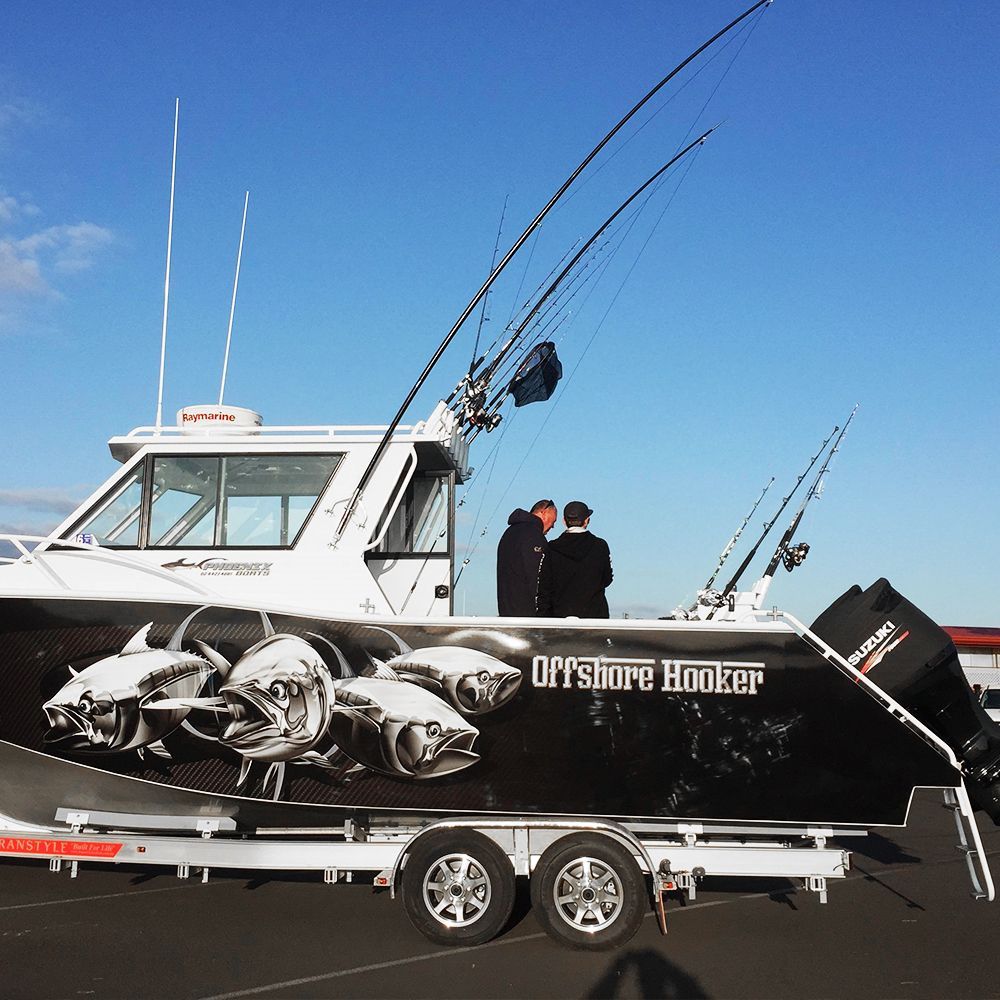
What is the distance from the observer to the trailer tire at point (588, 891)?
17.6 ft

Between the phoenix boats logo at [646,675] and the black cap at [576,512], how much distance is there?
1217 millimetres

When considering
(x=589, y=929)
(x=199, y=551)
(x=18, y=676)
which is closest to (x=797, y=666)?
(x=589, y=929)

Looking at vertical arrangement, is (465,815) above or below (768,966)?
above

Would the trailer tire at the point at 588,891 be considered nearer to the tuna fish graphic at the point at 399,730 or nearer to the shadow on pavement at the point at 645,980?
the shadow on pavement at the point at 645,980

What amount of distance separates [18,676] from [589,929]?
3604mm

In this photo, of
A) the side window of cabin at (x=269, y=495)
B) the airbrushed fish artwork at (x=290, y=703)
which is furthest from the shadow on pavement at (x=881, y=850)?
the side window of cabin at (x=269, y=495)

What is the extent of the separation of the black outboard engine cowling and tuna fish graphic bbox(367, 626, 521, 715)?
2053mm

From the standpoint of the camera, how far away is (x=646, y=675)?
5.41 m

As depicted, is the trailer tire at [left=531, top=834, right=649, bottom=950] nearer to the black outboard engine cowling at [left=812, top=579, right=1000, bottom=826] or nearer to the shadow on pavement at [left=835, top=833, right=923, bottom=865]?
the black outboard engine cowling at [left=812, top=579, right=1000, bottom=826]

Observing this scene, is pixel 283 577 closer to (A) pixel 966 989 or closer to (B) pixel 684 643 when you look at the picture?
(B) pixel 684 643

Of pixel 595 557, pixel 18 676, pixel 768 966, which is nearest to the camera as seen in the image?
pixel 768 966

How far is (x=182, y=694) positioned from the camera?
554 centimetres

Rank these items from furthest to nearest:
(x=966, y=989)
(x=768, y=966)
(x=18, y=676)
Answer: (x=18, y=676)
(x=768, y=966)
(x=966, y=989)

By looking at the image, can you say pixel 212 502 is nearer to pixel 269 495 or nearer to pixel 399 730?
pixel 269 495
